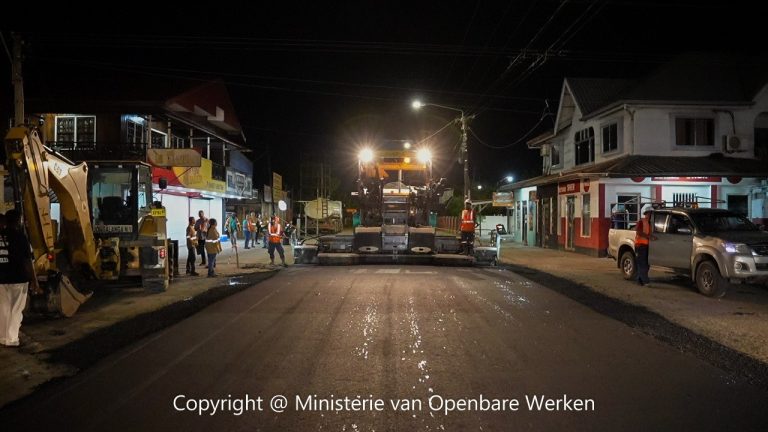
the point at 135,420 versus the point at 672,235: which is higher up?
the point at 672,235

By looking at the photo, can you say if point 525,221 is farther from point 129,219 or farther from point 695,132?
point 129,219

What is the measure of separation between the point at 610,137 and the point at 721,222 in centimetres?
1250

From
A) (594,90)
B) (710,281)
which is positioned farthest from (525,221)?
(710,281)

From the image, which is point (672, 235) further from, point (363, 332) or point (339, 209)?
point (339, 209)

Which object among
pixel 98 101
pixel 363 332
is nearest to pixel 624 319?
pixel 363 332

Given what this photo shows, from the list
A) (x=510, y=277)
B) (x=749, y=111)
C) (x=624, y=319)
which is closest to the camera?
(x=624, y=319)

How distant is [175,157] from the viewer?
68.5 ft

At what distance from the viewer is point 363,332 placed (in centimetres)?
844

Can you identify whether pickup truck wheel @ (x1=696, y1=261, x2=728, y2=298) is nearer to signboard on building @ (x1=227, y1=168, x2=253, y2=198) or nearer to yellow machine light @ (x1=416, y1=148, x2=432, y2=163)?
yellow machine light @ (x1=416, y1=148, x2=432, y2=163)

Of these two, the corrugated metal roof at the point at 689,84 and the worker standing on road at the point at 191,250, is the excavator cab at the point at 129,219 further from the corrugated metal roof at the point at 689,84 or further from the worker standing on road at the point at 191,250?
the corrugated metal roof at the point at 689,84

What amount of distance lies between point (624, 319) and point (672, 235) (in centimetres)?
479

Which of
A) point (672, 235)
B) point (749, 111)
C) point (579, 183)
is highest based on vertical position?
point (749, 111)

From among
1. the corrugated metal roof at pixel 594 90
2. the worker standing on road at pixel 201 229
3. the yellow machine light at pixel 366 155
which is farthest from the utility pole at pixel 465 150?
the worker standing on road at pixel 201 229

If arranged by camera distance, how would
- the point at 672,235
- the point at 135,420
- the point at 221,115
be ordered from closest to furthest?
the point at 135,420 → the point at 672,235 → the point at 221,115
